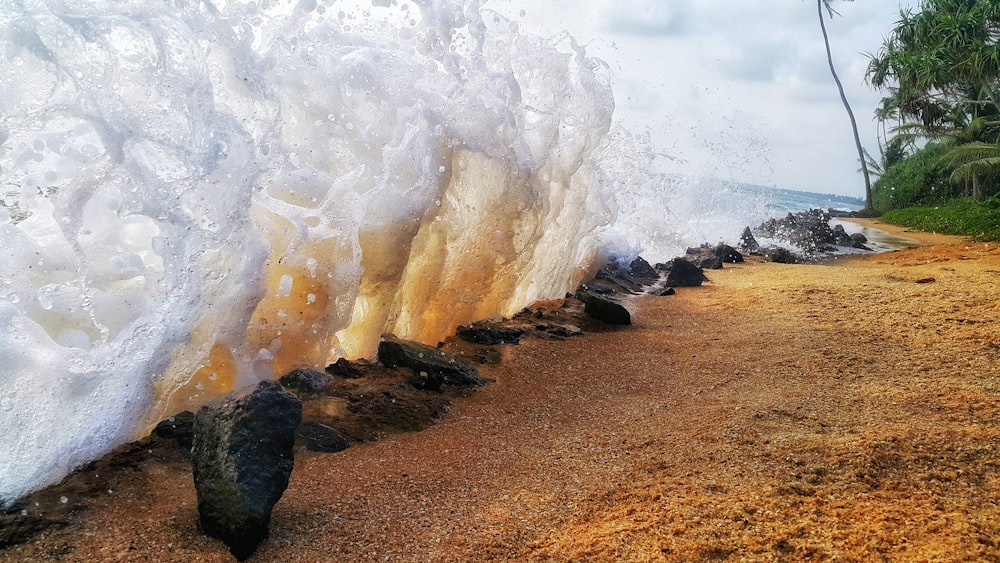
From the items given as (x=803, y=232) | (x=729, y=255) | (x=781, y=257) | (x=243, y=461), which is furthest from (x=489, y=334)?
(x=803, y=232)

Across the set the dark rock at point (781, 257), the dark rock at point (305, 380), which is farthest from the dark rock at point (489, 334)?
the dark rock at point (781, 257)

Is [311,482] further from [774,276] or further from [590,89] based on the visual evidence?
[774,276]

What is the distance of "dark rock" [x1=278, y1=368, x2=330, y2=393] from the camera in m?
4.05

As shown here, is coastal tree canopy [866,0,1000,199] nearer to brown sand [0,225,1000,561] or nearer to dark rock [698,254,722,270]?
dark rock [698,254,722,270]

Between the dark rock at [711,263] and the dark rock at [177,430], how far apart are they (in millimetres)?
9183

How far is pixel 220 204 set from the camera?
3.70 meters

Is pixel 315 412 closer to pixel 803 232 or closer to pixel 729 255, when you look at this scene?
pixel 729 255

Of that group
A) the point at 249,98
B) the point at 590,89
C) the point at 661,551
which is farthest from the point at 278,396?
the point at 590,89

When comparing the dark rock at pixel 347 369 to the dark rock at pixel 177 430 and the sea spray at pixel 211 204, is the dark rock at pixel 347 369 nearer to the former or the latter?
the sea spray at pixel 211 204

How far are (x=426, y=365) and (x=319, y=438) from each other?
1128 mm

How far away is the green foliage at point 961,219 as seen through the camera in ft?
54.2

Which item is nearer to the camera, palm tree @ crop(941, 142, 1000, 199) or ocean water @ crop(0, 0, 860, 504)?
ocean water @ crop(0, 0, 860, 504)

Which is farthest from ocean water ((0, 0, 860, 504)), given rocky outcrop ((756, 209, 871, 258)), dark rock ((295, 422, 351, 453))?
rocky outcrop ((756, 209, 871, 258))

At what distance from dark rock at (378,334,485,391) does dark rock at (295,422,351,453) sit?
84cm
